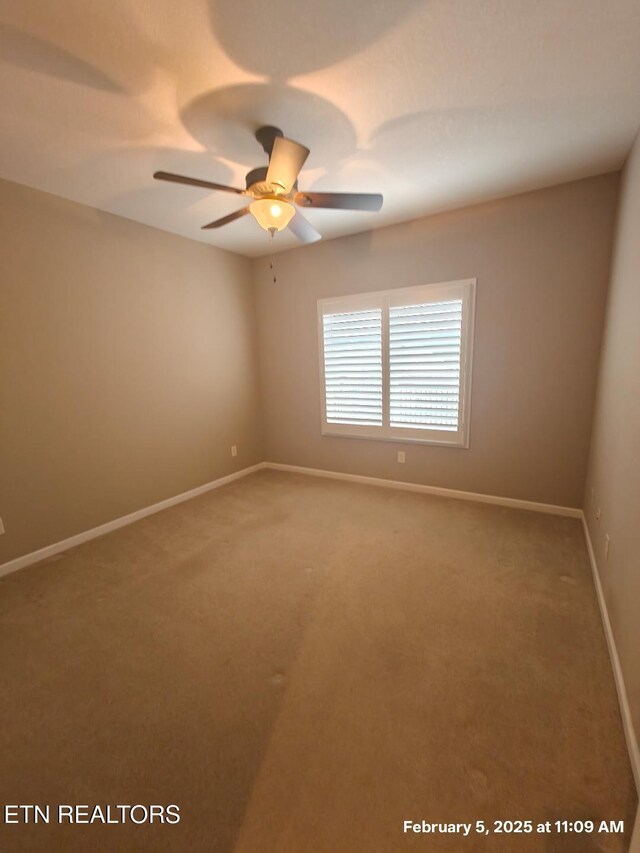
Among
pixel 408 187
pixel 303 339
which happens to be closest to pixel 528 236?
pixel 408 187

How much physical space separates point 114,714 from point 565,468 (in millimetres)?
3373

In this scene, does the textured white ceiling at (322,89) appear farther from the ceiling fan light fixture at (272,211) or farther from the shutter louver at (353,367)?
the shutter louver at (353,367)

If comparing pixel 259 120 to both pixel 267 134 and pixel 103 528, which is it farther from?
pixel 103 528

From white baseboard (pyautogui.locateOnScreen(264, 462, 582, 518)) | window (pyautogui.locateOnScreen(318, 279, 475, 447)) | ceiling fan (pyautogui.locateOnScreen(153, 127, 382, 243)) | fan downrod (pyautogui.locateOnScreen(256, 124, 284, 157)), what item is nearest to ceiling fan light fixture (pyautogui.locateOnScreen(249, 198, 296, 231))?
ceiling fan (pyautogui.locateOnScreen(153, 127, 382, 243))

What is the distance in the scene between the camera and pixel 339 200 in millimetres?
1948

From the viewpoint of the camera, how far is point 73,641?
181 centimetres

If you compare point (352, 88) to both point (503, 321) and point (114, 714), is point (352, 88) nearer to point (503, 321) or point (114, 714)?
point (503, 321)

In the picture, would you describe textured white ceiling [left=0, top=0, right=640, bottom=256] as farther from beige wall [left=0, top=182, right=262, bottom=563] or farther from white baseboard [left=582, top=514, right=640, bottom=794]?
white baseboard [left=582, top=514, right=640, bottom=794]

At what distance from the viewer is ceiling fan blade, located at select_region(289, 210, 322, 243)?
2.18 meters

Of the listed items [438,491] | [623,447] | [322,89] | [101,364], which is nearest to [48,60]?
[322,89]

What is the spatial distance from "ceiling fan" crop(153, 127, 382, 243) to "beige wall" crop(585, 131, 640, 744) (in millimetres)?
1495

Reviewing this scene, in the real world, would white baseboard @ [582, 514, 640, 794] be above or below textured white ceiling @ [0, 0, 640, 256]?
below

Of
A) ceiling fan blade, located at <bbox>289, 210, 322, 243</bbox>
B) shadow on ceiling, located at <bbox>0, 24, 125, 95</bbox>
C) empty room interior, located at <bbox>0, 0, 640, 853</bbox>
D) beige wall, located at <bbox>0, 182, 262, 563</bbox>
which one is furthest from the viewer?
beige wall, located at <bbox>0, 182, 262, 563</bbox>

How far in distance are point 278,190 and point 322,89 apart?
0.45 metres
